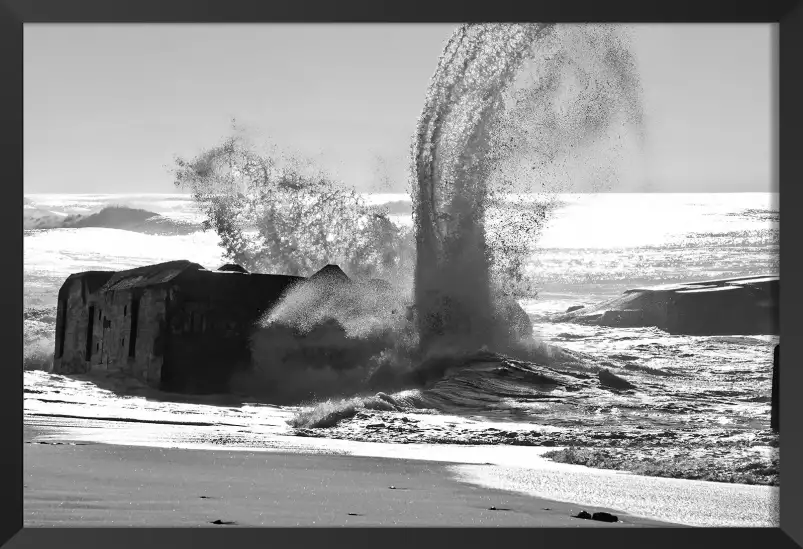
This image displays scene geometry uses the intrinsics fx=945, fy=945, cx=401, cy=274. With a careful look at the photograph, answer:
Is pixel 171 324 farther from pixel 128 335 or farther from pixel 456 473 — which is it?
pixel 456 473

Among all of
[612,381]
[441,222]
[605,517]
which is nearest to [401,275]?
[441,222]

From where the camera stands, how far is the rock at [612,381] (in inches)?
254

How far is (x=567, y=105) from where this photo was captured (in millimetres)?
7145

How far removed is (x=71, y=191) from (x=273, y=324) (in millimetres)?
2113

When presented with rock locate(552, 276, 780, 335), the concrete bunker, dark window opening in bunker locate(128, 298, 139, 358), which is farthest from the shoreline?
dark window opening in bunker locate(128, 298, 139, 358)

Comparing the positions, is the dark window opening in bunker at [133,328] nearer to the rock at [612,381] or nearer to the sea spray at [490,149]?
the sea spray at [490,149]

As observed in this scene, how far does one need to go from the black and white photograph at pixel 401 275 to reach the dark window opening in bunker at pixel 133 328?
16 centimetres

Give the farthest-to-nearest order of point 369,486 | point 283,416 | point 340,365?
point 340,365, point 283,416, point 369,486

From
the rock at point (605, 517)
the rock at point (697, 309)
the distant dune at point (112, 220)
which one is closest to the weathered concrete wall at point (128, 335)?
the distant dune at point (112, 220)

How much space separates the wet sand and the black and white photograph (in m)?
0.03

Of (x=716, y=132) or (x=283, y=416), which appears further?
(x=283, y=416)

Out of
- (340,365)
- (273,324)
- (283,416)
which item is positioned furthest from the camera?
(273,324)
